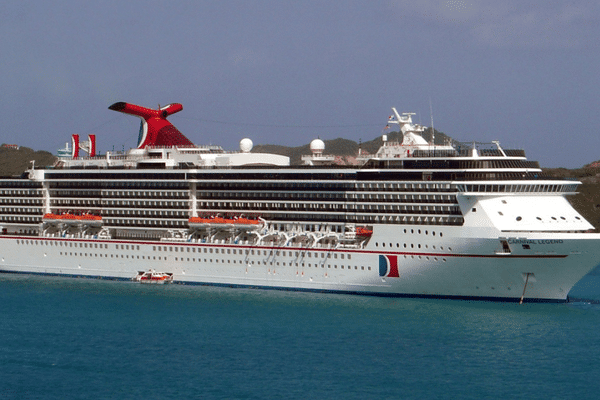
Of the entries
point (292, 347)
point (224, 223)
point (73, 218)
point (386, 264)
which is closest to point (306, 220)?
→ point (224, 223)

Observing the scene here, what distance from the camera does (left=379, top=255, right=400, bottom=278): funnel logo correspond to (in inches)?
1959

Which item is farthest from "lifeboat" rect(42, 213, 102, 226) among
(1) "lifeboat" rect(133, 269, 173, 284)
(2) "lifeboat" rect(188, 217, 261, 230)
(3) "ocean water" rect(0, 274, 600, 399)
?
(3) "ocean water" rect(0, 274, 600, 399)

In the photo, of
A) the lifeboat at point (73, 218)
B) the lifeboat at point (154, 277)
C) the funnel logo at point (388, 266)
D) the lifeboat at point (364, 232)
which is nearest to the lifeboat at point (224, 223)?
the lifeboat at point (154, 277)

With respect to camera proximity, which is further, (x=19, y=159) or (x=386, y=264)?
(x=19, y=159)

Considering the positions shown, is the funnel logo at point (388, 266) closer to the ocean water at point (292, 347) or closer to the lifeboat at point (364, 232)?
the ocean water at point (292, 347)

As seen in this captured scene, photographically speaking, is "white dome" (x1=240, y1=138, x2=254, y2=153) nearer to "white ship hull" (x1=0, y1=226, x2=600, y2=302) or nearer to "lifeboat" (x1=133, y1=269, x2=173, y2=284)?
"white ship hull" (x1=0, y1=226, x2=600, y2=302)

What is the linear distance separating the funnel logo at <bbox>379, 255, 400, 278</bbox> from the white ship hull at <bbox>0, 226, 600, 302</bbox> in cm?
6

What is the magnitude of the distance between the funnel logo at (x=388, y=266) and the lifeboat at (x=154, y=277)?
15.0 metres

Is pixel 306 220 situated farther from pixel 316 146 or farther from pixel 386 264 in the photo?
pixel 386 264

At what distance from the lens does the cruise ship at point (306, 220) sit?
47.4 meters

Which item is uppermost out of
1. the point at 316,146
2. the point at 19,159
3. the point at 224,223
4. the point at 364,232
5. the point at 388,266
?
the point at 19,159

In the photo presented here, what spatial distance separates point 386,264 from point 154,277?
16.3 m

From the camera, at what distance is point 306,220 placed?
5444cm

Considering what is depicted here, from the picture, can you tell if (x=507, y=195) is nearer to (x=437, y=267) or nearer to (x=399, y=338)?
(x=437, y=267)
